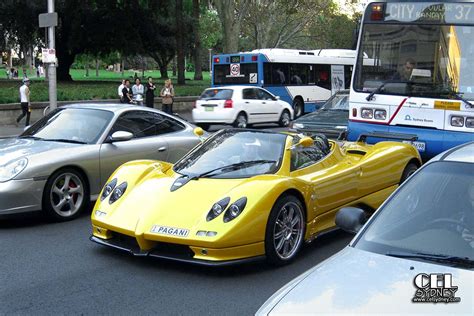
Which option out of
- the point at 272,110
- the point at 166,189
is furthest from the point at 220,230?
the point at 272,110

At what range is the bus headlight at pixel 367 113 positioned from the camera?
10016mm

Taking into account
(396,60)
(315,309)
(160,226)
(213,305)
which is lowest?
(213,305)

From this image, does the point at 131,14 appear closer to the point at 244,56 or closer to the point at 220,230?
the point at 244,56

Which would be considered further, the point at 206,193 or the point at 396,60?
the point at 396,60

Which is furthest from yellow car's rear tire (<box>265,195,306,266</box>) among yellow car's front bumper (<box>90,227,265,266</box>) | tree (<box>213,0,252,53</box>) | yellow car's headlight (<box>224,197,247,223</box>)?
tree (<box>213,0,252,53</box>)

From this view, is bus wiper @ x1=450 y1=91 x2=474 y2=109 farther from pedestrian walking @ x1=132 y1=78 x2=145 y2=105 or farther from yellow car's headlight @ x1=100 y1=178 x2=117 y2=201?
pedestrian walking @ x1=132 y1=78 x2=145 y2=105

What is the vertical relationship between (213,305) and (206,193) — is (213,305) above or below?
below

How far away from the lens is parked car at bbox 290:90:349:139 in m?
12.2

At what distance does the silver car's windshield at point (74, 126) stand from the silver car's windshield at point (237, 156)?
6.48 ft

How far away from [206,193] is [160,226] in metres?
0.58

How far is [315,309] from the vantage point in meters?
2.65

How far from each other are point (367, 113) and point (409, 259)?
718cm

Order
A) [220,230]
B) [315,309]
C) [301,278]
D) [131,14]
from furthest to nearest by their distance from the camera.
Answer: [131,14], [220,230], [301,278], [315,309]

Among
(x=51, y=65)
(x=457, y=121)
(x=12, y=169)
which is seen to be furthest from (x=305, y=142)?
(x=51, y=65)
